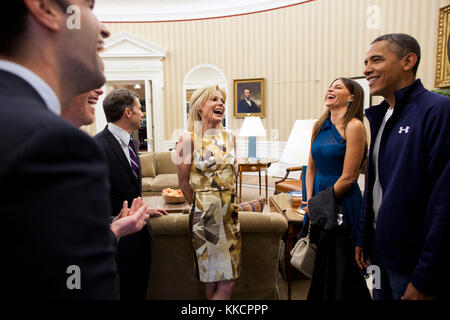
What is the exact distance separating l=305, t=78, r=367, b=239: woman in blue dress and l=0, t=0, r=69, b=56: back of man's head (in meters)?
1.91

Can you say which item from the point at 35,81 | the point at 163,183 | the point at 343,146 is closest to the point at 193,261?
the point at 343,146

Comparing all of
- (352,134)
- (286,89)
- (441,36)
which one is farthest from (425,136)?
(286,89)

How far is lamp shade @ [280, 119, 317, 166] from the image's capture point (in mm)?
2355

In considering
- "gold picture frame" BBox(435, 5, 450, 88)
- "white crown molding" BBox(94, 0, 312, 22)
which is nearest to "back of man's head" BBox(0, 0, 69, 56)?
"gold picture frame" BBox(435, 5, 450, 88)

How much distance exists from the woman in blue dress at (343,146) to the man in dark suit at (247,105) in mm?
5188

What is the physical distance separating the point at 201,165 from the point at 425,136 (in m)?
1.31

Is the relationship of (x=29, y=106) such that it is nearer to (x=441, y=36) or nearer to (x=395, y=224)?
(x=395, y=224)

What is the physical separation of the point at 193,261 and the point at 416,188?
155 centimetres

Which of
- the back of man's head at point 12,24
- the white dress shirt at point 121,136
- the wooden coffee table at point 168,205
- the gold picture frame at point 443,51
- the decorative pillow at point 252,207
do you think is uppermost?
the gold picture frame at point 443,51

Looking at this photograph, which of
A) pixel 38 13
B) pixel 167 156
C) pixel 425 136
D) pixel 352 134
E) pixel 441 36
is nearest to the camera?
pixel 38 13

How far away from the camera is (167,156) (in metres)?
5.98

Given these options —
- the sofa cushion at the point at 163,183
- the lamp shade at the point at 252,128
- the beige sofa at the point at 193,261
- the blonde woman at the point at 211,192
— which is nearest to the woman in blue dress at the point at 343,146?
the beige sofa at the point at 193,261

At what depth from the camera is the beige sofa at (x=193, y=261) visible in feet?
6.55

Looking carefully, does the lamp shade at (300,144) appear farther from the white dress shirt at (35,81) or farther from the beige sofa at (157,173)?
the beige sofa at (157,173)
